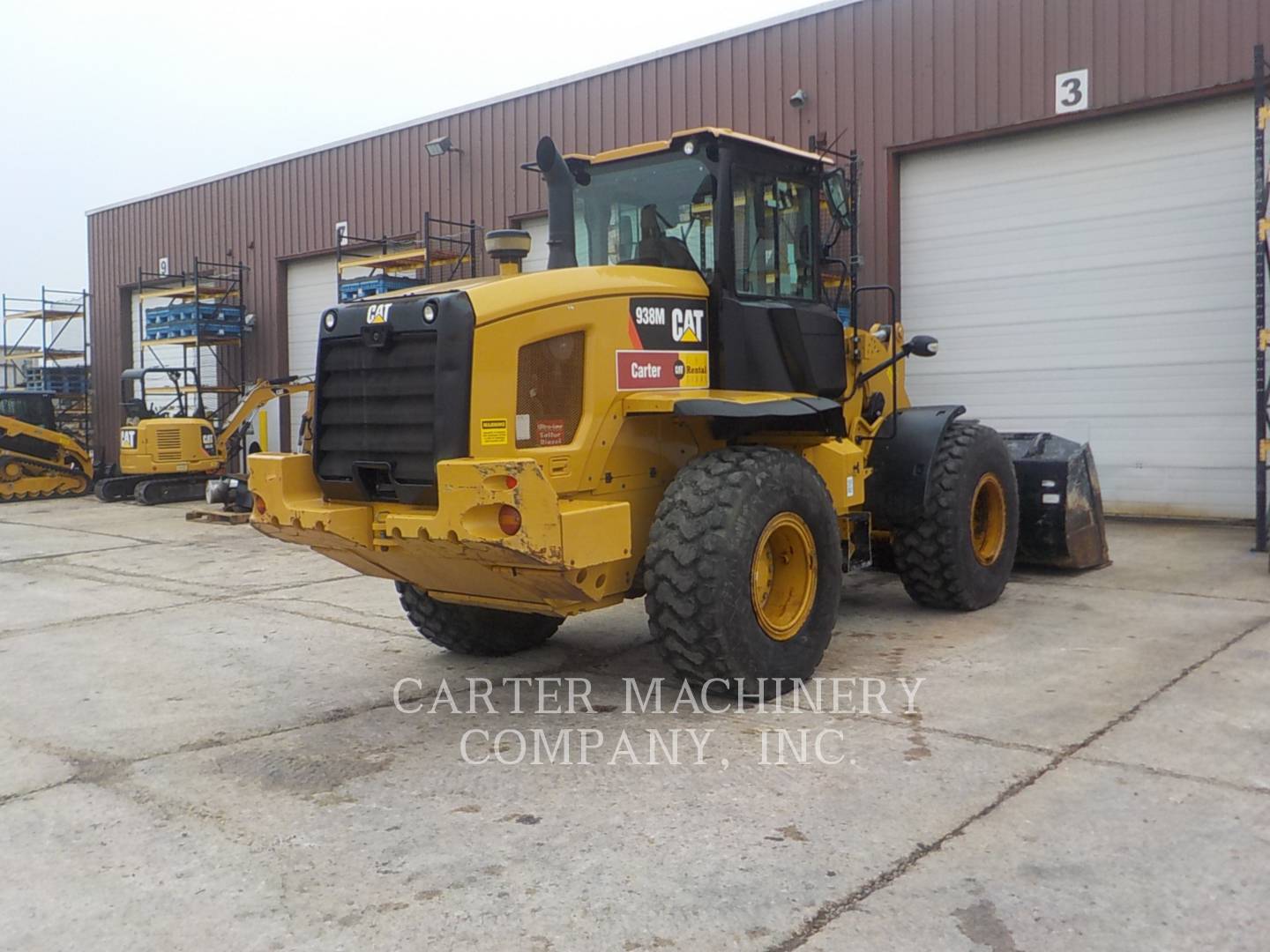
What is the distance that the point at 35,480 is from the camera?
65.9 ft

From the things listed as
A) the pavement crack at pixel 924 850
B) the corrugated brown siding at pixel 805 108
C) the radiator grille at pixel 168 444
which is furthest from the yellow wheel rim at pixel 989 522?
the radiator grille at pixel 168 444

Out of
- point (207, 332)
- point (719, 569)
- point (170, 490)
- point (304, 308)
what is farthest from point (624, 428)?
point (207, 332)

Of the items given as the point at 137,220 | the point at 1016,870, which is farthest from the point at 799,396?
the point at 137,220

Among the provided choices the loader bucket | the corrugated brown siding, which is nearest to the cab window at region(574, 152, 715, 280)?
the loader bucket

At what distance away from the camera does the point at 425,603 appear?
6.42 m

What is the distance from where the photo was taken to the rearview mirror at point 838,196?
261 inches

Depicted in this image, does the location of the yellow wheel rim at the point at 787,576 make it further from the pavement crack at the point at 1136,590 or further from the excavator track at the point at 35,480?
the excavator track at the point at 35,480

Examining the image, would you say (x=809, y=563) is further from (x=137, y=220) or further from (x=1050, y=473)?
(x=137, y=220)

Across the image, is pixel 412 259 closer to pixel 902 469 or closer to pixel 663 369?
pixel 902 469

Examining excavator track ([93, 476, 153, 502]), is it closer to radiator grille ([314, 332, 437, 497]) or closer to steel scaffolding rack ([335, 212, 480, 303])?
steel scaffolding rack ([335, 212, 480, 303])

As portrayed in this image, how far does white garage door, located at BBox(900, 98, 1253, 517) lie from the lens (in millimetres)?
11289

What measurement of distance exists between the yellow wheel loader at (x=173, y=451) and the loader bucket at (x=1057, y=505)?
12.1 metres

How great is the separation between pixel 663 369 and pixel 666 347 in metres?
0.11

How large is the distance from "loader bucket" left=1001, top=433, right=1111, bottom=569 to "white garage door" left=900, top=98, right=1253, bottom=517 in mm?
3191
